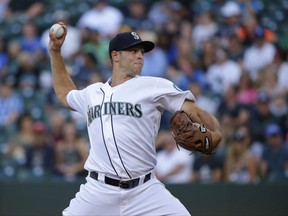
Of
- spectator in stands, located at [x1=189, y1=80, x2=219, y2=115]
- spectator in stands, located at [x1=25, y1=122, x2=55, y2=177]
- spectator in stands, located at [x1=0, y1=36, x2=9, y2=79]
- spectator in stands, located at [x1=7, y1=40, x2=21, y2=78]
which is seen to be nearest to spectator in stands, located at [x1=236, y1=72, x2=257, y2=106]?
spectator in stands, located at [x1=189, y1=80, x2=219, y2=115]

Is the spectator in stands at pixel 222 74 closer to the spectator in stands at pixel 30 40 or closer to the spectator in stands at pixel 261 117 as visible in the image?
the spectator in stands at pixel 261 117

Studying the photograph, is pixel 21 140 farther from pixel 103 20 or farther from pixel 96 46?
pixel 103 20

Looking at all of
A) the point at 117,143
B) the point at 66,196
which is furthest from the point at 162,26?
the point at 117,143

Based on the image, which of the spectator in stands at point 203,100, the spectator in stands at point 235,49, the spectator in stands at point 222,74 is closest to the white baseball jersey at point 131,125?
the spectator in stands at point 203,100

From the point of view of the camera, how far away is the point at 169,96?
5.38 meters

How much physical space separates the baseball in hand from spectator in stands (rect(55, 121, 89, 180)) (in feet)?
13.6

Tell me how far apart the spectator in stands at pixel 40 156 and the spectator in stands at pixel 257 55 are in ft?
10.5

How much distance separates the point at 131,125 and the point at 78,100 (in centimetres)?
71

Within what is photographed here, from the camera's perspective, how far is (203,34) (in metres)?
12.3

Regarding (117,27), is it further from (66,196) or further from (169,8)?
(66,196)

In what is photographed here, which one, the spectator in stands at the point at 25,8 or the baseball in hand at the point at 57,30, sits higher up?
the spectator in stands at the point at 25,8

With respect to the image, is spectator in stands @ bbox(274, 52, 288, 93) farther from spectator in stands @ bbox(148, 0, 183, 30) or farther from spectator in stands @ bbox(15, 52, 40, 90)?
spectator in stands @ bbox(15, 52, 40, 90)

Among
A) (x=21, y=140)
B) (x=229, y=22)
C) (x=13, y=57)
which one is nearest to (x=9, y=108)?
(x=21, y=140)

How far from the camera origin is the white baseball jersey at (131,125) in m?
5.42
